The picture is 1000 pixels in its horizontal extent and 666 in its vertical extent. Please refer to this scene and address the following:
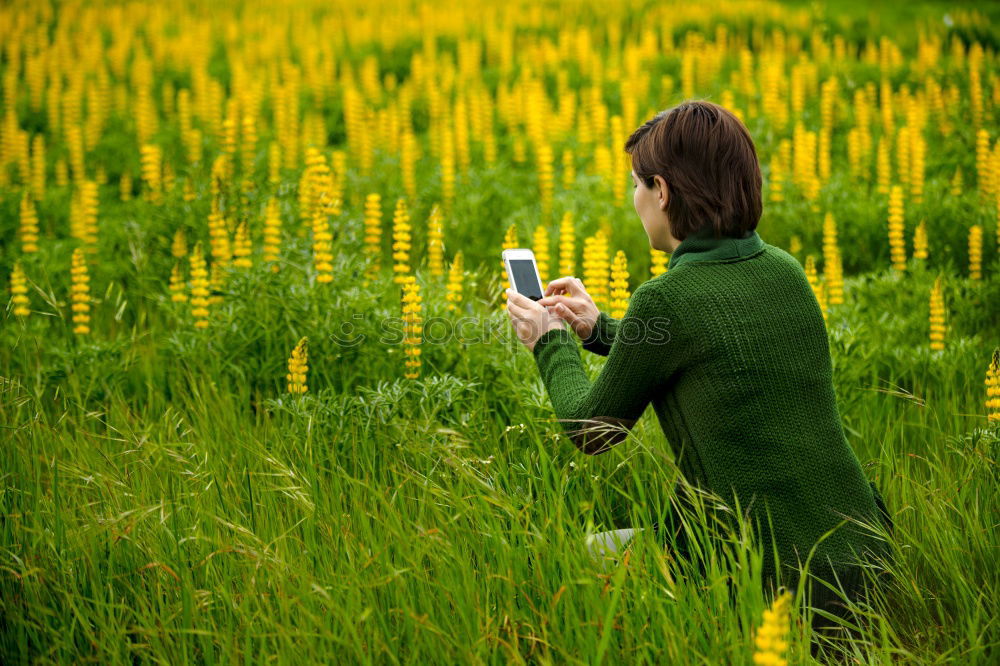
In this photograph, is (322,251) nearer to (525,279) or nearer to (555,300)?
(525,279)

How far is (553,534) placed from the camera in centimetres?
268

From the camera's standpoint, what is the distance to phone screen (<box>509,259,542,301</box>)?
3.03m

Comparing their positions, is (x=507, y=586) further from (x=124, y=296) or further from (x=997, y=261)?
(x=997, y=261)

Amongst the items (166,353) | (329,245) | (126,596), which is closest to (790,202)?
(329,245)

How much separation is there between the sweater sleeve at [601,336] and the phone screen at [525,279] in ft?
0.80

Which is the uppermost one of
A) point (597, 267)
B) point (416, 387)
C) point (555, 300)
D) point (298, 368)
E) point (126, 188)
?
point (126, 188)

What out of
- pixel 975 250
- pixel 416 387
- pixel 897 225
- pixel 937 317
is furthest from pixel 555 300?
pixel 975 250

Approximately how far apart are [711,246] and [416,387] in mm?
1728

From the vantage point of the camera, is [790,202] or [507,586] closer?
[507,586]

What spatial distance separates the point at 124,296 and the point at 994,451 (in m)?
4.89

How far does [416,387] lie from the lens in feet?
12.5

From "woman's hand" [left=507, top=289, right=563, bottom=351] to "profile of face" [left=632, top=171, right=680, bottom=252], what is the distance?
406mm

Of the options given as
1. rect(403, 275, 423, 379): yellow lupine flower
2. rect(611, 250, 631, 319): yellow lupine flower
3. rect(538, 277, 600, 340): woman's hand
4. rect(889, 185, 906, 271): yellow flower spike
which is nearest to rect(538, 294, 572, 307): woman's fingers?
rect(538, 277, 600, 340): woman's hand

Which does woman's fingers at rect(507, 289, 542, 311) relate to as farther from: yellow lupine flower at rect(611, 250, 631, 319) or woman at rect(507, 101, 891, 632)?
yellow lupine flower at rect(611, 250, 631, 319)
